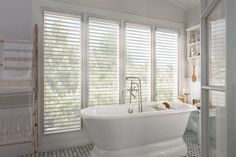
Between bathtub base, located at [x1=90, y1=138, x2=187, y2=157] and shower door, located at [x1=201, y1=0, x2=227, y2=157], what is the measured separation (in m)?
1.48

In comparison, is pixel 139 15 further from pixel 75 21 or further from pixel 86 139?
pixel 86 139

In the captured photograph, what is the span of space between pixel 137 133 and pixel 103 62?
4.94 feet

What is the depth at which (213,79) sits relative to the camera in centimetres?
111

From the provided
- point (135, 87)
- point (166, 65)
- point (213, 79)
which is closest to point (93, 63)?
point (135, 87)

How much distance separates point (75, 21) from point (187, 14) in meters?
2.69

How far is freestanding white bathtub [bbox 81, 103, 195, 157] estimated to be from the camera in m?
2.43

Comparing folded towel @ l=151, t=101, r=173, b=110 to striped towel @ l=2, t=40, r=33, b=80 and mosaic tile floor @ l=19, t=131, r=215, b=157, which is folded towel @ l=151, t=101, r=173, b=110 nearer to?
mosaic tile floor @ l=19, t=131, r=215, b=157

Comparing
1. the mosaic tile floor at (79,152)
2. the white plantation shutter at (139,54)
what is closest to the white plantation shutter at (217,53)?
the mosaic tile floor at (79,152)

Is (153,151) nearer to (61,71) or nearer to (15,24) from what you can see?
(61,71)

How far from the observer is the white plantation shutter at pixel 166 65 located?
4105 millimetres

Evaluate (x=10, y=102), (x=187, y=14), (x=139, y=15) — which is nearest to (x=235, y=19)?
(x=10, y=102)

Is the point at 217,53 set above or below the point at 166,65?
below

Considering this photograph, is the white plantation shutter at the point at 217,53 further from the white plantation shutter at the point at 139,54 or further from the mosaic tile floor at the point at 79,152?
the white plantation shutter at the point at 139,54

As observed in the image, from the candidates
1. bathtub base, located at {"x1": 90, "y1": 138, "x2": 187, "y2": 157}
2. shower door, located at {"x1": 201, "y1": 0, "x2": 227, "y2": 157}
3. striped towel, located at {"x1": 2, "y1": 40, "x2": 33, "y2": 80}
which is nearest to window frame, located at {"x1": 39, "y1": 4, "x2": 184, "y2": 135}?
striped towel, located at {"x1": 2, "y1": 40, "x2": 33, "y2": 80}
